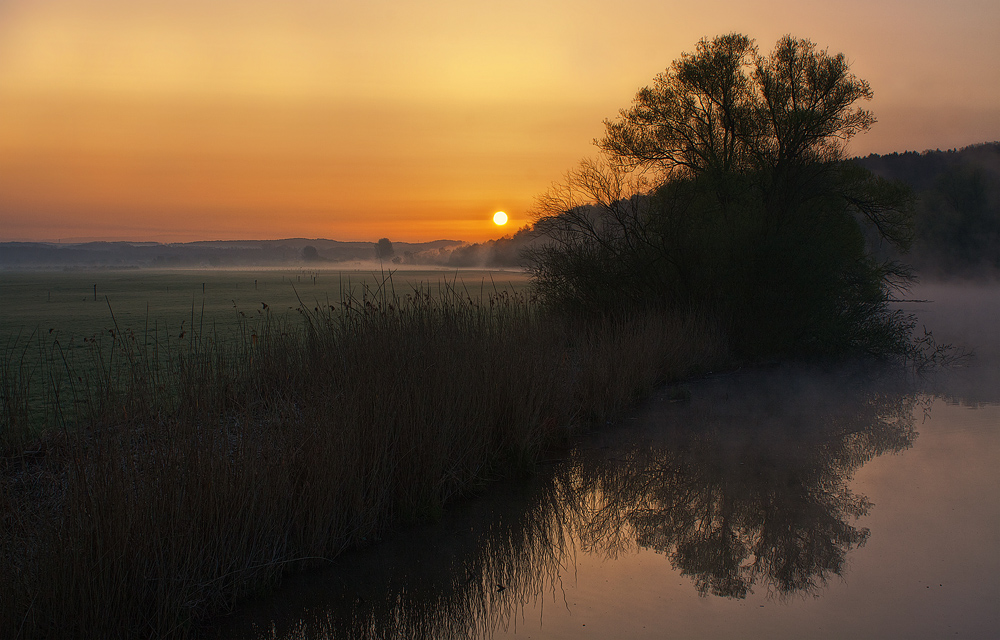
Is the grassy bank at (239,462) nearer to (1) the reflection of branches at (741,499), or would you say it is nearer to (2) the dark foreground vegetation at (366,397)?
(2) the dark foreground vegetation at (366,397)

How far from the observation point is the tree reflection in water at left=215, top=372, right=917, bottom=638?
3.98m

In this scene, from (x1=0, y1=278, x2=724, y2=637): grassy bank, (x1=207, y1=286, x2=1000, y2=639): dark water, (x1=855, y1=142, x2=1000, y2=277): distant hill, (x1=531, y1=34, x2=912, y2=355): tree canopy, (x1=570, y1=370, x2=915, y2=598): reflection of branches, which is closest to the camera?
(x1=0, y1=278, x2=724, y2=637): grassy bank

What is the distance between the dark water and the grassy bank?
12.7 inches

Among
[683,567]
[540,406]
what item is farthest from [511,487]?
[683,567]

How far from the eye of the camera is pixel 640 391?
1014 centimetres

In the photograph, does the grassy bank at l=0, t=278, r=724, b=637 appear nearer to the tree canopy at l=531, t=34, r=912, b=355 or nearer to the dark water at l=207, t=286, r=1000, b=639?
the dark water at l=207, t=286, r=1000, b=639

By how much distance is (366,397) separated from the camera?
17.5 feet

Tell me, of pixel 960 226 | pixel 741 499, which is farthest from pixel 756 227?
pixel 960 226

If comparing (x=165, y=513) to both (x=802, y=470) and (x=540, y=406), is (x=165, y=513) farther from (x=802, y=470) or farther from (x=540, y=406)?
(x=802, y=470)

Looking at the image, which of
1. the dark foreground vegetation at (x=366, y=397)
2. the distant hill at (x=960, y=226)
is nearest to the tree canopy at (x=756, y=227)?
the dark foreground vegetation at (x=366, y=397)

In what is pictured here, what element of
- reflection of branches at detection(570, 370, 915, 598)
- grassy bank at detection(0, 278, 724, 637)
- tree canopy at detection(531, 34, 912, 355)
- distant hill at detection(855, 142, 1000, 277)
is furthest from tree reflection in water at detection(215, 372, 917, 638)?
distant hill at detection(855, 142, 1000, 277)

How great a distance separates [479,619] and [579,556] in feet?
3.71

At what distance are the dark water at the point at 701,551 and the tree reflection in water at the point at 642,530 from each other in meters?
0.02

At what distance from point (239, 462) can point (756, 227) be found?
1234 cm
